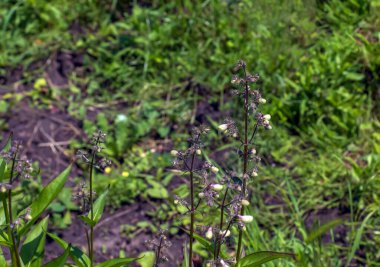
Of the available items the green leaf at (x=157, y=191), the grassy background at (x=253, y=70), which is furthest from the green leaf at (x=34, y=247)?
the green leaf at (x=157, y=191)

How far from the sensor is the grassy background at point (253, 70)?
3381 millimetres

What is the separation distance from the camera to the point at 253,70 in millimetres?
4074

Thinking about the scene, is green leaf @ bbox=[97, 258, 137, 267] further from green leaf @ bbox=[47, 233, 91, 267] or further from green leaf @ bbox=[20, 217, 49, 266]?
green leaf @ bbox=[20, 217, 49, 266]

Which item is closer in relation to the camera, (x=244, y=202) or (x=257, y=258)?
(x=244, y=202)

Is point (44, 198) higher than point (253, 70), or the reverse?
point (253, 70)

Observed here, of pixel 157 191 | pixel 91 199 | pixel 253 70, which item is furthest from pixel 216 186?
pixel 253 70

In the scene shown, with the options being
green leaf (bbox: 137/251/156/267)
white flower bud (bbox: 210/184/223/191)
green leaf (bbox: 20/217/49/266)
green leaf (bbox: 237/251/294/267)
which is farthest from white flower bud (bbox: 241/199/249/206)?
green leaf (bbox: 137/251/156/267)

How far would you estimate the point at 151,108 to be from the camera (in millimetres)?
4160

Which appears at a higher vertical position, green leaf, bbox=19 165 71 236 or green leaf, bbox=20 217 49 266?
green leaf, bbox=19 165 71 236

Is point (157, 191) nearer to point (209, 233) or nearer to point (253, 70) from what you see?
point (253, 70)

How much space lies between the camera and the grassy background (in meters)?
3.38

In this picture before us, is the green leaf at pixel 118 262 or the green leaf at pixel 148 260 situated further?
the green leaf at pixel 148 260

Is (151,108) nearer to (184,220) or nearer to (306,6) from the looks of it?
(184,220)

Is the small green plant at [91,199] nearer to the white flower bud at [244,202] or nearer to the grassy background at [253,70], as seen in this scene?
the white flower bud at [244,202]
